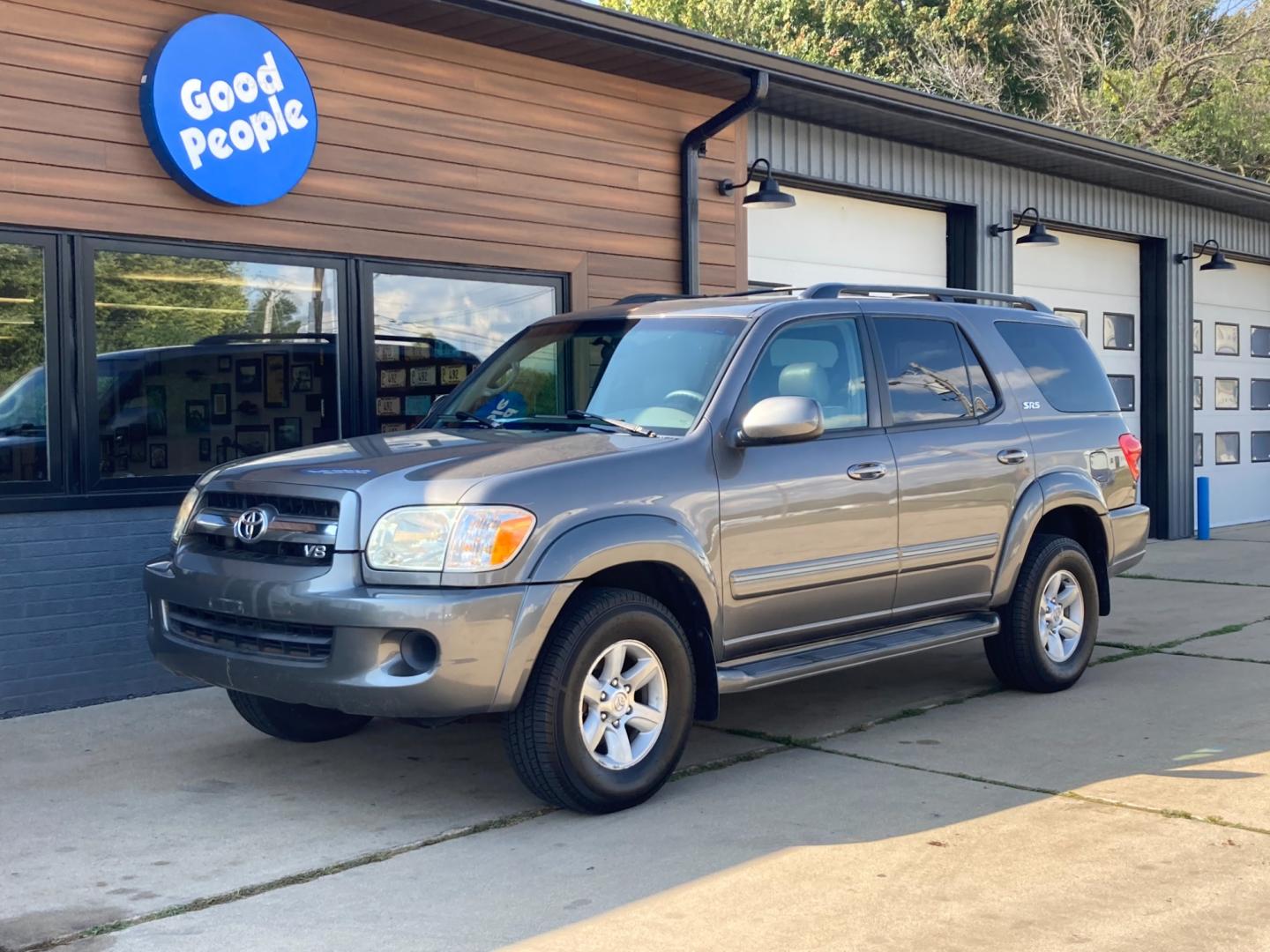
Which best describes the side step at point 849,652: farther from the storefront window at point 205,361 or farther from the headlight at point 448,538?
the storefront window at point 205,361

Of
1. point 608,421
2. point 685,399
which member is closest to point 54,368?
point 608,421

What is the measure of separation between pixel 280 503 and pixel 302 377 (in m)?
3.06

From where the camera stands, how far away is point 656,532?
5.28 meters

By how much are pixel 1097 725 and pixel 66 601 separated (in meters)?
5.03

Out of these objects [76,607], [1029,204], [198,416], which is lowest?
[76,607]

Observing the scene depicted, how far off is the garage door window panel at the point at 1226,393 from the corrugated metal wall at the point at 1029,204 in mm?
1250

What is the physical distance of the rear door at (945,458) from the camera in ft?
21.0

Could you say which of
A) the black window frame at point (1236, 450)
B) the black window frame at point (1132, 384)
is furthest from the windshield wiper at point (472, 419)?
the black window frame at point (1236, 450)

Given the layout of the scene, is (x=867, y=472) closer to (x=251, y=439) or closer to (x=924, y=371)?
(x=924, y=371)

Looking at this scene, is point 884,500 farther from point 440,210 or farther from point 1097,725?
point 440,210

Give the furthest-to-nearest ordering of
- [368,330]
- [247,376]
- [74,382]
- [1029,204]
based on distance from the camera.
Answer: [1029,204] → [368,330] → [247,376] → [74,382]

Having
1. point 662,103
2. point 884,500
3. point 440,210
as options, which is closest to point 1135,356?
point 662,103

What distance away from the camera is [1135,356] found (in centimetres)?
1633

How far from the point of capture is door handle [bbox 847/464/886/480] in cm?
610
